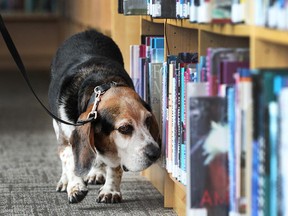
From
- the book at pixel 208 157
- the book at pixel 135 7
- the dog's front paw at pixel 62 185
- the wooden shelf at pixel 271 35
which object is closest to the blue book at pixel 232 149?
the book at pixel 208 157

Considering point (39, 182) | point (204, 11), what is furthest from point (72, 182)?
point (204, 11)

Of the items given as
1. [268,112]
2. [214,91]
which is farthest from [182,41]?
[268,112]

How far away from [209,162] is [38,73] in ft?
24.2

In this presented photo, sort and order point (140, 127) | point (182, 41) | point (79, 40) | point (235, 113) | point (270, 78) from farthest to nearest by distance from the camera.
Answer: point (79, 40), point (182, 41), point (140, 127), point (235, 113), point (270, 78)

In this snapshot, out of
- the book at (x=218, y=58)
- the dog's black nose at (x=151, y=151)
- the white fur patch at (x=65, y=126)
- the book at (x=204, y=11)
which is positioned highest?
the book at (x=204, y=11)

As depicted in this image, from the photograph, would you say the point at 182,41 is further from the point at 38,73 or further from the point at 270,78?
the point at 38,73

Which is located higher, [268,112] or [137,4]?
[137,4]

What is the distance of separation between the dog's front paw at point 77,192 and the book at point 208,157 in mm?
1112

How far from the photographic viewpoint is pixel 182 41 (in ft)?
10.6

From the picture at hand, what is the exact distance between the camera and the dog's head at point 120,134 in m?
3.01

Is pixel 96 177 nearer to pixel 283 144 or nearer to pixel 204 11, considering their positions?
pixel 204 11

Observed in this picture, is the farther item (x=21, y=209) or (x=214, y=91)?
(x=21, y=209)

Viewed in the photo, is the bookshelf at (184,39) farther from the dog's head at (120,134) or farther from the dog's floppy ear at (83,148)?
the dog's floppy ear at (83,148)

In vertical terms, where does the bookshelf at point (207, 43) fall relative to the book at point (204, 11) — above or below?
below
